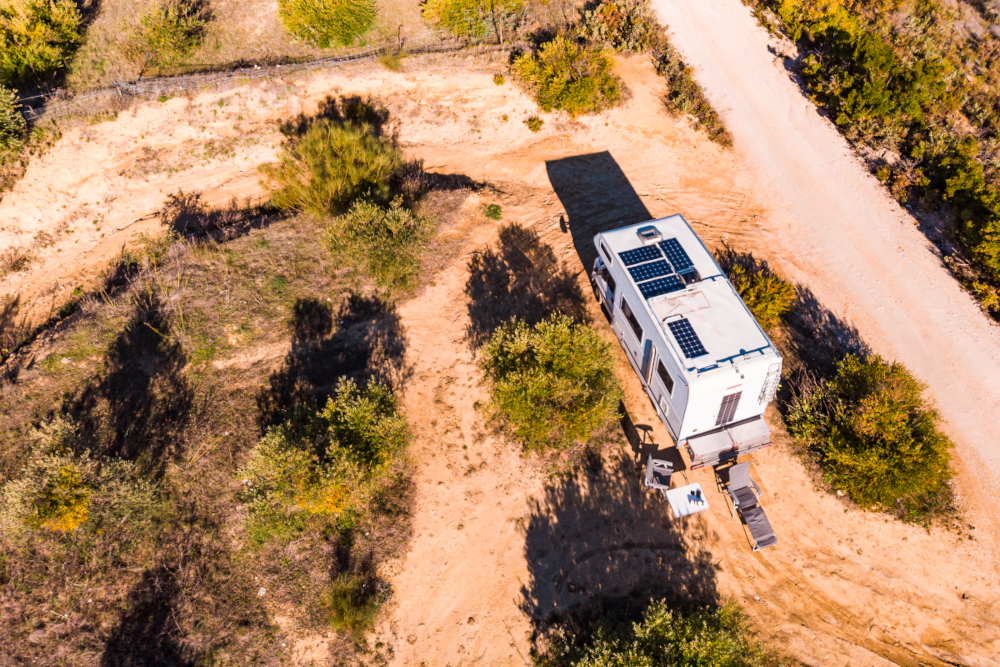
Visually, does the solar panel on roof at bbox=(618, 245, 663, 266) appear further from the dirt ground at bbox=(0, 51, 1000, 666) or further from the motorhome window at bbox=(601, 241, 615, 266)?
the dirt ground at bbox=(0, 51, 1000, 666)

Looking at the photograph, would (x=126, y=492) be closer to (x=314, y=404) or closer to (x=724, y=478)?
(x=314, y=404)

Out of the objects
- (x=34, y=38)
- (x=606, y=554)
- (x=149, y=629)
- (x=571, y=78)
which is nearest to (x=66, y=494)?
(x=149, y=629)

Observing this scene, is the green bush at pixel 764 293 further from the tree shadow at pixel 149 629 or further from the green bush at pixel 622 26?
the tree shadow at pixel 149 629

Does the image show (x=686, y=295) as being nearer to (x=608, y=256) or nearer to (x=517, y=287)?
(x=608, y=256)

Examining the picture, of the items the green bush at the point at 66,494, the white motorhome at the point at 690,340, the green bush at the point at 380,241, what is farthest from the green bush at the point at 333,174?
the green bush at the point at 66,494

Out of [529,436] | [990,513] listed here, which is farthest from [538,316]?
[990,513]

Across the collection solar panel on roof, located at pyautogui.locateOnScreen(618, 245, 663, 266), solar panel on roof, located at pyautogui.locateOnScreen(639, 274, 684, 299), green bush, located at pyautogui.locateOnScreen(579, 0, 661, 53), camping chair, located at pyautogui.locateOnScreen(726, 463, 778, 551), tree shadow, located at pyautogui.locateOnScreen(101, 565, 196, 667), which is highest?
green bush, located at pyautogui.locateOnScreen(579, 0, 661, 53)

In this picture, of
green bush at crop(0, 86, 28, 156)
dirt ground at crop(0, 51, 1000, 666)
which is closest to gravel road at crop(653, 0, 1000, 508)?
dirt ground at crop(0, 51, 1000, 666)
